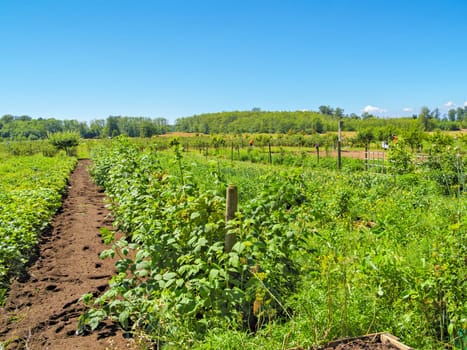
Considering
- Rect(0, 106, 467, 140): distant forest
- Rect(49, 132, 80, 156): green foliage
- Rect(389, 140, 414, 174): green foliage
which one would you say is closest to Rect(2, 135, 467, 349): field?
Rect(389, 140, 414, 174): green foliage

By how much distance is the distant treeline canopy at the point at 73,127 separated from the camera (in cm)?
9581

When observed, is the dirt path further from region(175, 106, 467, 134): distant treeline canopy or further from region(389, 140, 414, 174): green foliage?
region(175, 106, 467, 134): distant treeline canopy

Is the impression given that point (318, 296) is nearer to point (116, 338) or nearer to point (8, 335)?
point (116, 338)

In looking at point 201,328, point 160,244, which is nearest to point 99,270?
point 160,244

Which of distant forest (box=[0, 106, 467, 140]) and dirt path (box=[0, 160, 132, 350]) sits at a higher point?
distant forest (box=[0, 106, 467, 140])

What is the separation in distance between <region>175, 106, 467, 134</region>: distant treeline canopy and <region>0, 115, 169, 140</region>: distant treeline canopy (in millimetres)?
12506

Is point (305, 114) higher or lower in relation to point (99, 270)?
higher

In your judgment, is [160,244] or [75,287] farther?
[75,287]

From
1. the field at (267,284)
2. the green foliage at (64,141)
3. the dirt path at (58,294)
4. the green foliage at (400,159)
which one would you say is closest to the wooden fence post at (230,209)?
the field at (267,284)

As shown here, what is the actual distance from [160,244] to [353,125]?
78.8 metres

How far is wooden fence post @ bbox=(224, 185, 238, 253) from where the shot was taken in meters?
2.72

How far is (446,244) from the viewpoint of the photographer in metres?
2.69

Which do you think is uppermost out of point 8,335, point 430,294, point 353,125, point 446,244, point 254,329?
point 353,125

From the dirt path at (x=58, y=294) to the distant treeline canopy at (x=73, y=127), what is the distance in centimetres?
8145
